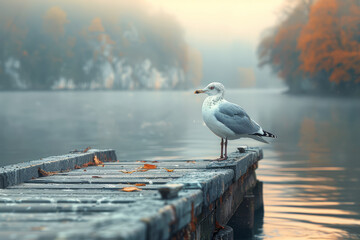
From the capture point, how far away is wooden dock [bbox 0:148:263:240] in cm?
379

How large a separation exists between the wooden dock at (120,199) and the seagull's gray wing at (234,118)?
0.43 m

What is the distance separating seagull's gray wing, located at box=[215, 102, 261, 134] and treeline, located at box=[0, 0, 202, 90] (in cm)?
15550

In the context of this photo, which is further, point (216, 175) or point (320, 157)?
point (320, 157)

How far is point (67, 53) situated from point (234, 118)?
6894 inches

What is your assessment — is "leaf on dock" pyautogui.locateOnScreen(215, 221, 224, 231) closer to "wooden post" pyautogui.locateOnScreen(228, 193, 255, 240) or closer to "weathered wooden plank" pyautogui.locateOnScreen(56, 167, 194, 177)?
"weathered wooden plank" pyautogui.locateOnScreen(56, 167, 194, 177)

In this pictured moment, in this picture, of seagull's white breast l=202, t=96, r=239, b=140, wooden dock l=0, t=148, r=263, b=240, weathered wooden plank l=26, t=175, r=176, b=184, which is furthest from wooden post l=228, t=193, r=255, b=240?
weathered wooden plank l=26, t=175, r=176, b=184

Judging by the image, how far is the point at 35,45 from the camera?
176m

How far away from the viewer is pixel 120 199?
5230 mm

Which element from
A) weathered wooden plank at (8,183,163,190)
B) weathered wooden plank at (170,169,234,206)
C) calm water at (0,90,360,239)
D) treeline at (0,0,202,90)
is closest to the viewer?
weathered wooden plank at (170,169,234,206)

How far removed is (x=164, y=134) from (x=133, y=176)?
2153 centimetres

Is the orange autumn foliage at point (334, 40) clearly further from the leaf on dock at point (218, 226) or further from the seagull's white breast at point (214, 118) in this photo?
the leaf on dock at point (218, 226)

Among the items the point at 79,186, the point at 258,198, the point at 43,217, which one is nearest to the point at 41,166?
the point at 79,186

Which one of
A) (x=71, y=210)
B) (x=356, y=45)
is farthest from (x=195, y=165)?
(x=356, y=45)

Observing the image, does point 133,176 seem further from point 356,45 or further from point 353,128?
point 356,45
